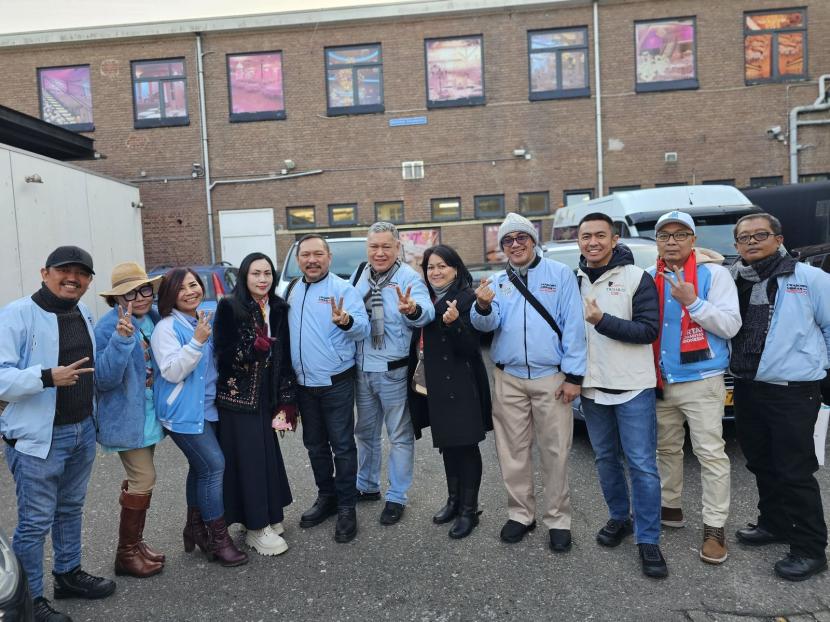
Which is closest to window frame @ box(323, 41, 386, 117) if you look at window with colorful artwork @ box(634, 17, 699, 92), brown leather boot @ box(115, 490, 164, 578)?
window with colorful artwork @ box(634, 17, 699, 92)

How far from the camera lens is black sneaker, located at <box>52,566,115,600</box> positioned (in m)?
3.24

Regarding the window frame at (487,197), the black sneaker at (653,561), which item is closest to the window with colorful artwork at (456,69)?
the window frame at (487,197)

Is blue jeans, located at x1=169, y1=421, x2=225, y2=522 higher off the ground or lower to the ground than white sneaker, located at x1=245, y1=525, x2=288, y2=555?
higher

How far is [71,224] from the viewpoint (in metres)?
10.2

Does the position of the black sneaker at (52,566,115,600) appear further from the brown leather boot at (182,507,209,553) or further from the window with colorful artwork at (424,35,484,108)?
the window with colorful artwork at (424,35,484,108)

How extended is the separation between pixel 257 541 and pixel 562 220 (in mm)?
10858

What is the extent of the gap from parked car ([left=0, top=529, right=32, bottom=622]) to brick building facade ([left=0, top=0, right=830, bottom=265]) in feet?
49.4

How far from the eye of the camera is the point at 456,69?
55.0 feet

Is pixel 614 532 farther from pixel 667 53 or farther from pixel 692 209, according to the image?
pixel 667 53

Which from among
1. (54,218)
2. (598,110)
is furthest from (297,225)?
(598,110)

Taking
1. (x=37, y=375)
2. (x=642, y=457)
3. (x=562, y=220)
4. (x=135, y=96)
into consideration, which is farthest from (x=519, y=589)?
(x=135, y=96)

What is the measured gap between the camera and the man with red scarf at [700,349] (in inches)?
133

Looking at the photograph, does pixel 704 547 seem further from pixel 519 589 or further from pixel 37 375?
pixel 37 375

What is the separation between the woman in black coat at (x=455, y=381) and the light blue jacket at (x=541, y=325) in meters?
0.20
